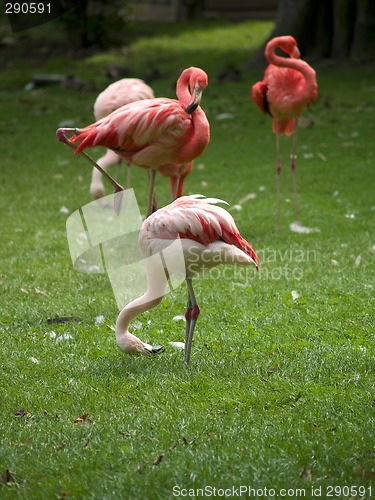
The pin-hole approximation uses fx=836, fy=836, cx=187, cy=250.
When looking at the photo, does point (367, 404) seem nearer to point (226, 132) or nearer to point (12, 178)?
point (12, 178)

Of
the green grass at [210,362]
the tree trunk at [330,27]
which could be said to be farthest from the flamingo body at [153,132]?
the tree trunk at [330,27]

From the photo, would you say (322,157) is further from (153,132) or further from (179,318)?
(179,318)

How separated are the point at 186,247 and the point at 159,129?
2.03 metres

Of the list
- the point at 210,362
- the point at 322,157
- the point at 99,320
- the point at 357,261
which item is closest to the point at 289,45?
the point at 357,261

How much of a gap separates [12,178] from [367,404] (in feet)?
23.9

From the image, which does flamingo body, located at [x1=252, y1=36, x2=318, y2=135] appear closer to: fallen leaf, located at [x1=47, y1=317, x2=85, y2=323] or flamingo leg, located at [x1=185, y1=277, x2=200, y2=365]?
fallen leaf, located at [x1=47, y1=317, x2=85, y2=323]

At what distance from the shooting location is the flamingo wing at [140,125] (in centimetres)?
616

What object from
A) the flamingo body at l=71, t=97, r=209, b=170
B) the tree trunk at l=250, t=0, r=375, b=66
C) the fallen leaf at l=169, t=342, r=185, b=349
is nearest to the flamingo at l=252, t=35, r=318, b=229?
the flamingo body at l=71, t=97, r=209, b=170

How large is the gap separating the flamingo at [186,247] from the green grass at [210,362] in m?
0.28

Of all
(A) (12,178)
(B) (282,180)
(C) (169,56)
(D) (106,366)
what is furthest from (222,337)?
(C) (169,56)

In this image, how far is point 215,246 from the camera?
172 inches

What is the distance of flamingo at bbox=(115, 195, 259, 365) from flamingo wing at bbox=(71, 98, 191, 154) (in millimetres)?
1724

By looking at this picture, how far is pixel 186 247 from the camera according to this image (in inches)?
171

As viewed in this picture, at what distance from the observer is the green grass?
3426 millimetres
